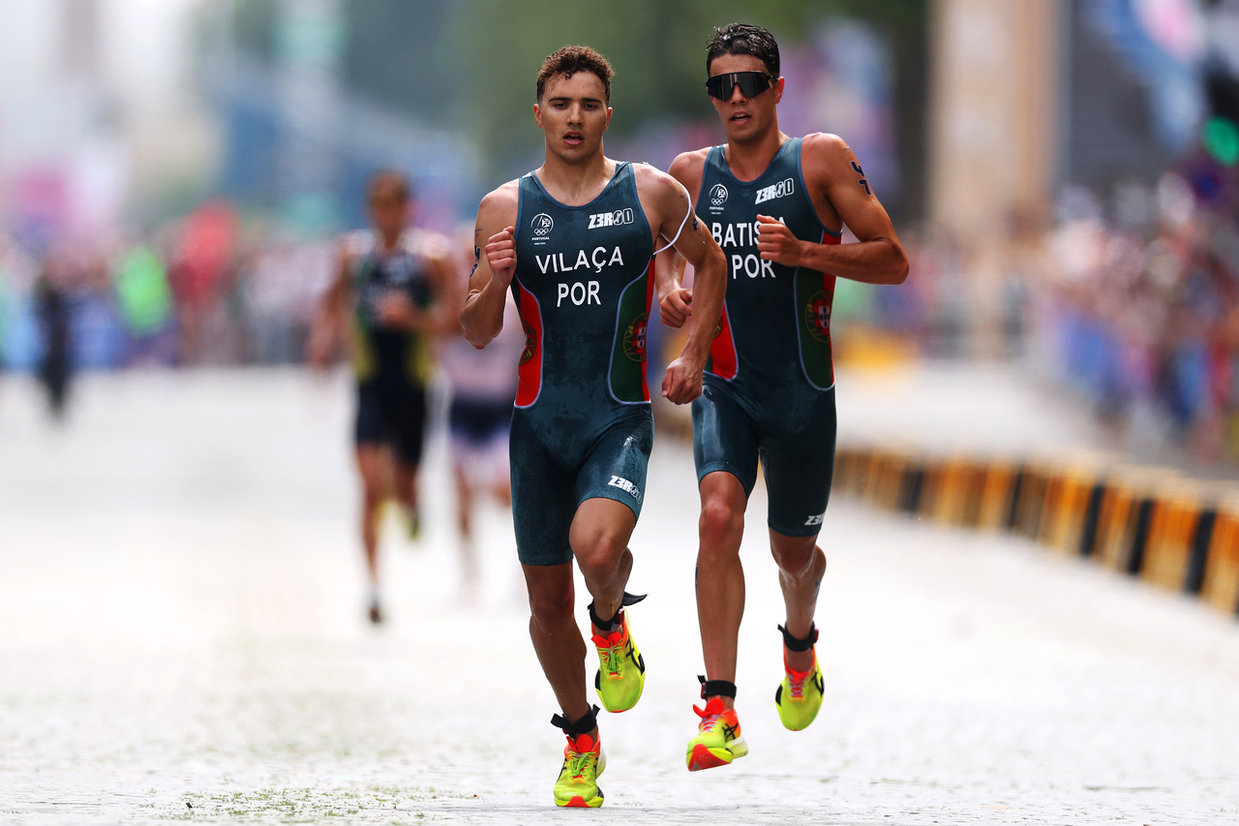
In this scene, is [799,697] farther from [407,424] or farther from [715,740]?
[407,424]

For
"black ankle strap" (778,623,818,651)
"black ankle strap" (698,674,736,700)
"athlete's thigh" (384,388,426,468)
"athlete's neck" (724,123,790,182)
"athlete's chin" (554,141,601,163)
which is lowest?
"black ankle strap" (698,674,736,700)

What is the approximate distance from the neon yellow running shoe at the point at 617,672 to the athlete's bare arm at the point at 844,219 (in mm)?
1259

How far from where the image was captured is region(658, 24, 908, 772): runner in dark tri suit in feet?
23.1

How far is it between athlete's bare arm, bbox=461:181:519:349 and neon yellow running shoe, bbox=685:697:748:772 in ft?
4.31

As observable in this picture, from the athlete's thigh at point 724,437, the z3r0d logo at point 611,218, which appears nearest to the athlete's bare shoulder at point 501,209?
the z3r0d logo at point 611,218

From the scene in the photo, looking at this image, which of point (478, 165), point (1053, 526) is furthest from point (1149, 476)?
point (478, 165)

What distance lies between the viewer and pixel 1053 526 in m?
16.5

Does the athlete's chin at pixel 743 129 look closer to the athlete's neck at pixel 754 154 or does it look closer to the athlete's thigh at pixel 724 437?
the athlete's neck at pixel 754 154

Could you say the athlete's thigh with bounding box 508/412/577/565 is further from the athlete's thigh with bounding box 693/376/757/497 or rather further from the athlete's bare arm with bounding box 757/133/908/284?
the athlete's bare arm with bounding box 757/133/908/284

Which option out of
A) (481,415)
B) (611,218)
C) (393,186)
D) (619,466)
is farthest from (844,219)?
(481,415)

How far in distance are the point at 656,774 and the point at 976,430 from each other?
2054cm

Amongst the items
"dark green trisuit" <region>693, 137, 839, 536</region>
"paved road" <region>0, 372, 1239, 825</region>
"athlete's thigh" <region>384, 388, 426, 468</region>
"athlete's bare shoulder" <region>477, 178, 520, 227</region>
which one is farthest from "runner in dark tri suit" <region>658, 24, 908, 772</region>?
"athlete's thigh" <region>384, 388, 426, 468</region>

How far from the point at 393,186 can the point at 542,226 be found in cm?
525

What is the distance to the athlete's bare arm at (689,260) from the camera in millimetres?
6750
